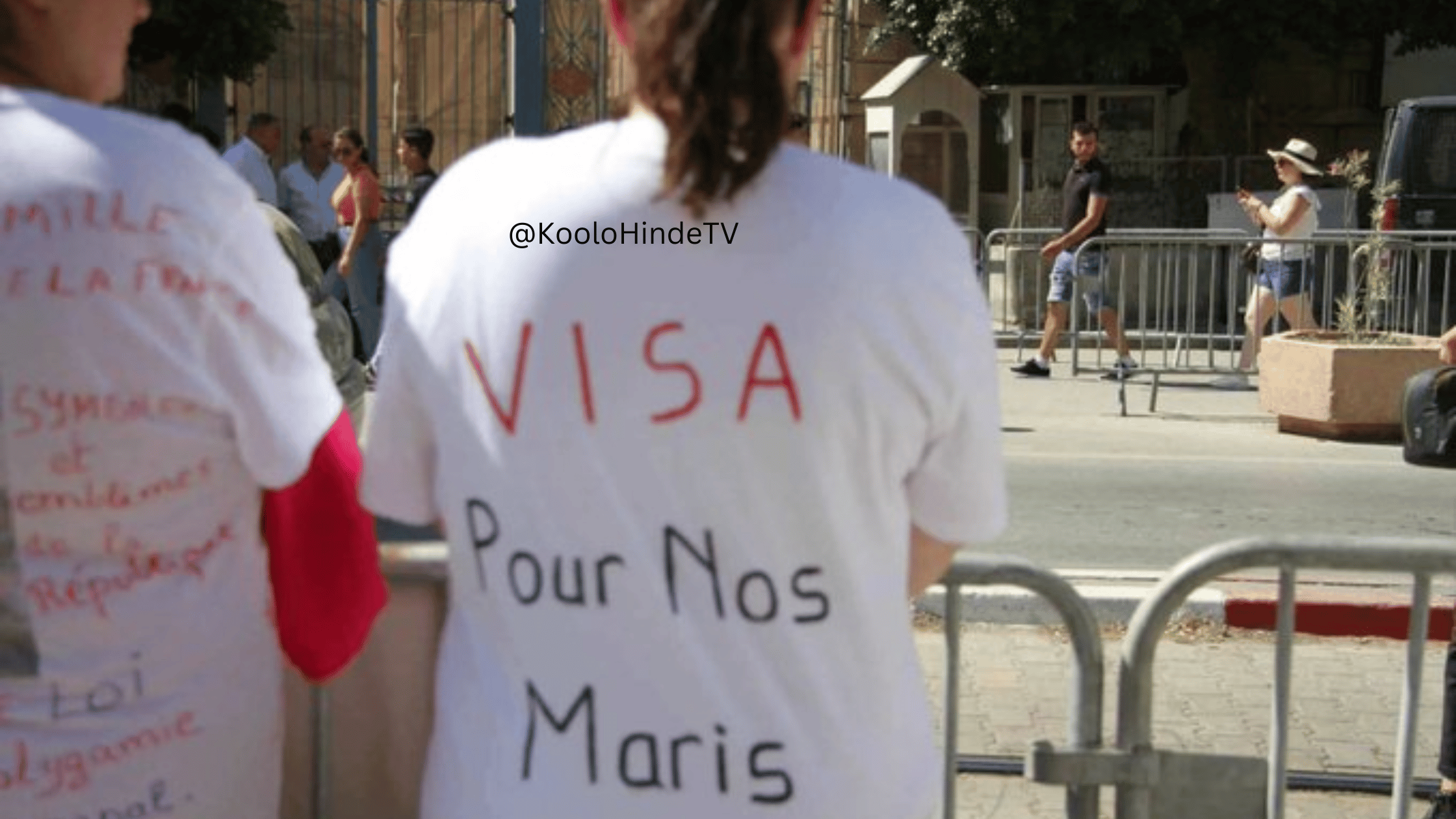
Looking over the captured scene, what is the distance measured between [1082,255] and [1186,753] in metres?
11.1

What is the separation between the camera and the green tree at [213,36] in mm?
18828

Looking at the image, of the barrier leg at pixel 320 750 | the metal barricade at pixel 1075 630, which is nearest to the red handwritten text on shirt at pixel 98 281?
the barrier leg at pixel 320 750

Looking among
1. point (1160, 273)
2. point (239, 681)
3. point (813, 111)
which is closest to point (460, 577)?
point (239, 681)

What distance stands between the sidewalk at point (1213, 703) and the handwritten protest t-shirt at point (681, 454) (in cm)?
305

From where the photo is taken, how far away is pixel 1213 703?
238 inches

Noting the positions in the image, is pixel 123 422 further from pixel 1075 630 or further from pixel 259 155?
pixel 259 155

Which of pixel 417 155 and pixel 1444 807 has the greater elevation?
pixel 417 155

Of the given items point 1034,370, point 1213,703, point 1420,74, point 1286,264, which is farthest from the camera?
point 1420,74

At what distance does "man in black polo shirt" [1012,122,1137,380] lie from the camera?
13938 millimetres

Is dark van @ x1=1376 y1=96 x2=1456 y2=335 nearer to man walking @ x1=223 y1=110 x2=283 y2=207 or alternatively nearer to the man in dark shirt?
the man in dark shirt

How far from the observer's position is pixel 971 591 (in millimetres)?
7012

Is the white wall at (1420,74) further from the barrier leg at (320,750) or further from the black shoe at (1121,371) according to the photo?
the barrier leg at (320,750)

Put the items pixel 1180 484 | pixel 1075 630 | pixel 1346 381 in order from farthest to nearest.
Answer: pixel 1346 381 → pixel 1180 484 → pixel 1075 630

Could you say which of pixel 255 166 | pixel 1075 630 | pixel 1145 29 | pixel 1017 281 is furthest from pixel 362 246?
pixel 1075 630
